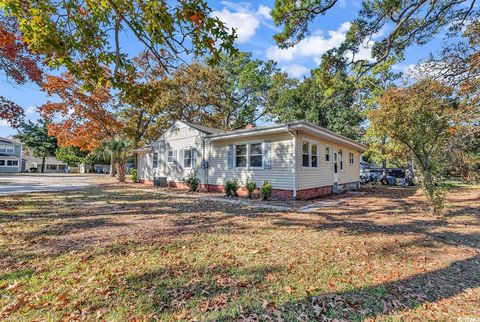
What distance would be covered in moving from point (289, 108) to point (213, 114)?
27.1ft

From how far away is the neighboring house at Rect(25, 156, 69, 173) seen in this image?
51.6 metres

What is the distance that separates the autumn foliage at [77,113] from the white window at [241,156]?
43.5ft

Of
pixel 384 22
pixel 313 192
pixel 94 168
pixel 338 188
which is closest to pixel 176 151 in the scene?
pixel 313 192

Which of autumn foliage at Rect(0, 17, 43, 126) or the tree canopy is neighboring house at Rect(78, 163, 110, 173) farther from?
the tree canopy

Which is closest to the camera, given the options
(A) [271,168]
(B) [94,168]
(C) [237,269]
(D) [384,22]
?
(C) [237,269]

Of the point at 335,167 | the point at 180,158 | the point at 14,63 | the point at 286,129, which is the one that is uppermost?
the point at 14,63

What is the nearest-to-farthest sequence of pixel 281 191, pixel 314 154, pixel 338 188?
pixel 281 191 < pixel 314 154 < pixel 338 188

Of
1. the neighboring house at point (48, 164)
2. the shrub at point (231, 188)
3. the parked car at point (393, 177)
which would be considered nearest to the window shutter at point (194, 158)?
the shrub at point (231, 188)

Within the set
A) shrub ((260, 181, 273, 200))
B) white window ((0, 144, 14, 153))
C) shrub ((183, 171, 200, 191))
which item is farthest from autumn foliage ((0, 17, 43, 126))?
white window ((0, 144, 14, 153))

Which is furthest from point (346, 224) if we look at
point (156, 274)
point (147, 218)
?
point (147, 218)

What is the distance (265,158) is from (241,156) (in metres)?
1.54

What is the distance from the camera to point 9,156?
40.9 meters

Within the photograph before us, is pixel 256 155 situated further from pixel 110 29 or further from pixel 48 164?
pixel 48 164

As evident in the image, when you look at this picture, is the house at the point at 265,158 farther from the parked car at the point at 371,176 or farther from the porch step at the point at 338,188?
the parked car at the point at 371,176
